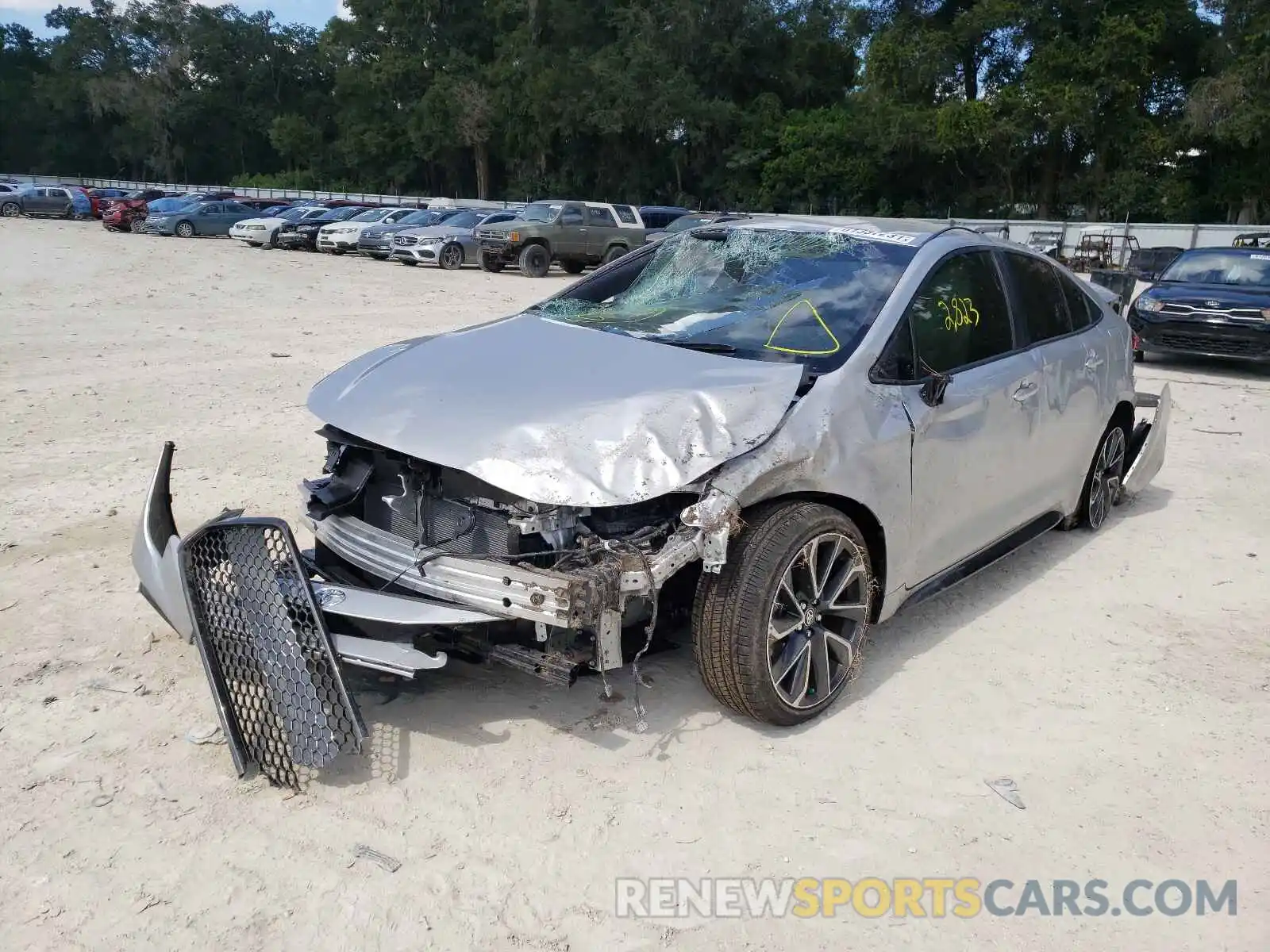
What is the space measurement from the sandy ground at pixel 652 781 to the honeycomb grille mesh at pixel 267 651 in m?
0.16

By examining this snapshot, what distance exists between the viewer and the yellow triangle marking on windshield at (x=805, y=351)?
404 centimetres

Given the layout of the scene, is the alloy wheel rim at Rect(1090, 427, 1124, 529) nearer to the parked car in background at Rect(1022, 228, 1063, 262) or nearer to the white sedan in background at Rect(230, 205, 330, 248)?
the parked car in background at Rect(1022, 228, 1063, 262)

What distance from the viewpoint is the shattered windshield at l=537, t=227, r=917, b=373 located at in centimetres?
416

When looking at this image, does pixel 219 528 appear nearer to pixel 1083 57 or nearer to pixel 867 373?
pixel 867 373

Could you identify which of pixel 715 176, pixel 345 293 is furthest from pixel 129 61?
pixel 345 293

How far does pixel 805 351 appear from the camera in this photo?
4.07 m

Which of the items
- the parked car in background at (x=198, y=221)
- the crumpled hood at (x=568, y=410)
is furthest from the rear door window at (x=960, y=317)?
the parked car in background at (x=198, y=221)

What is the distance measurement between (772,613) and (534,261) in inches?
850

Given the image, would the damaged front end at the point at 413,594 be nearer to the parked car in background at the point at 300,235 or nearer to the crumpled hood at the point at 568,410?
the crumpled hood at the point at 568,410

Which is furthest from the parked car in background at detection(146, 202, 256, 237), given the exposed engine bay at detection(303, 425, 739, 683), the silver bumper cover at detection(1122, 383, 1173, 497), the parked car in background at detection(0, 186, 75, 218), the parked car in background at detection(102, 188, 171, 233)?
the exposed engine bay at detection(303, 425, 739, 683)

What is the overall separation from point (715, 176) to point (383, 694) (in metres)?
54.5

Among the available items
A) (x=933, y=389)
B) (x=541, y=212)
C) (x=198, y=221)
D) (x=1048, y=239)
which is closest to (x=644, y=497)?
(x=933, y=389)

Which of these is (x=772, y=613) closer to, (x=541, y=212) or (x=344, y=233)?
(x=541, y=212)

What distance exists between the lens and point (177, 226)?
33844mm
